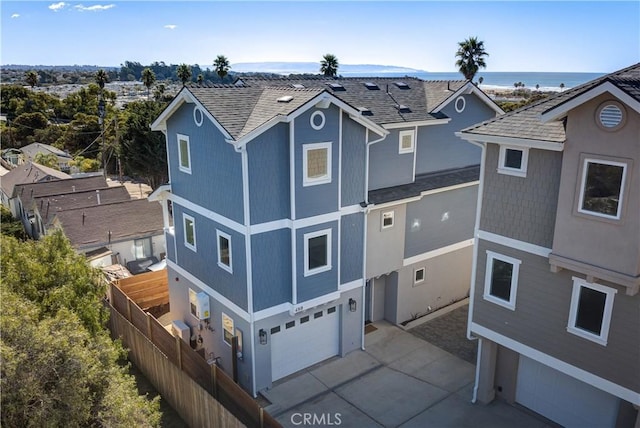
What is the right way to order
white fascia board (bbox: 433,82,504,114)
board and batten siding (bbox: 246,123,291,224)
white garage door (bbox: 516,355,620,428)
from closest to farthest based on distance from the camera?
white garage door (bbox: 516,355,620,428)
board and batten siding (bbox: 246,123,291,224)
white fascia board (bbox: 433,82,504,114)

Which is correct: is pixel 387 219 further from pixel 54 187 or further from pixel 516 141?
pixel 54 187

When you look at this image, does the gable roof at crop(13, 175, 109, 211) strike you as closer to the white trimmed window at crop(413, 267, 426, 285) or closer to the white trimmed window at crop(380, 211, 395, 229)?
the white trimmed window at crop(380, 211, 395, 229)

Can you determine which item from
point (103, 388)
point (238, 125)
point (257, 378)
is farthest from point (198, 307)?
point (103, 388)

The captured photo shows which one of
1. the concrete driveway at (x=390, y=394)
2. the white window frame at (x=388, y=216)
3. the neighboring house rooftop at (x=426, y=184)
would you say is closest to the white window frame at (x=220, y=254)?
the concrete driveway at (x=390, y=394)

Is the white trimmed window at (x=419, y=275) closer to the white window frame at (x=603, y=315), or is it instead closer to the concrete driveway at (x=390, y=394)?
the concrete driveway at (x=390, y=394)

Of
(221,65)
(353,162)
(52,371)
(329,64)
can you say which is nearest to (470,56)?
(329,64)

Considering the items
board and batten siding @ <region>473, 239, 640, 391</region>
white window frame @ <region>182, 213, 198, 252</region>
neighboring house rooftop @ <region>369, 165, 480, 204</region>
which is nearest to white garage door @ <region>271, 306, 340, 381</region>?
white window frame @ <region>182, 213, 198, 252</region>
